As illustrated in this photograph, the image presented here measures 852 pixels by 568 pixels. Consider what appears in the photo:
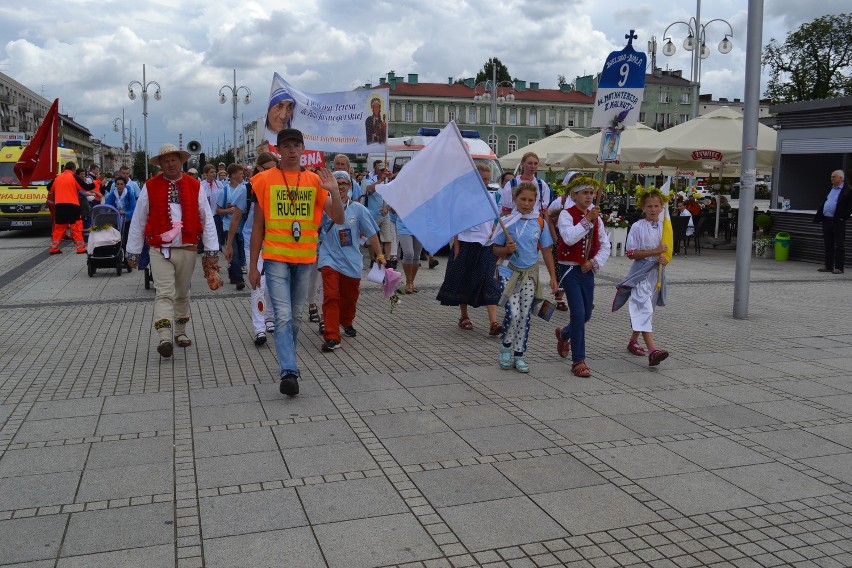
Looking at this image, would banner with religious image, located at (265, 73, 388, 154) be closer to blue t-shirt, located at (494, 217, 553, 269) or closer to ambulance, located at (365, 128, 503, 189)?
blue t-shirt, located at (494, 217, 553, 269)

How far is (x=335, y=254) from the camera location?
8273 mm

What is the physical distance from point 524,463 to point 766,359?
3.96m

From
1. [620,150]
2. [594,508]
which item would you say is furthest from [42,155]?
[620,150]

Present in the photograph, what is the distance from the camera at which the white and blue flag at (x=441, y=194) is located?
7.37 meters

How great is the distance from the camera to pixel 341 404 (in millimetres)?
6223

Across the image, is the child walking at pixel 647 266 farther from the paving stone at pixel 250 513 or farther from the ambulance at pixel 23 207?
the ambulance at pixel 23 207

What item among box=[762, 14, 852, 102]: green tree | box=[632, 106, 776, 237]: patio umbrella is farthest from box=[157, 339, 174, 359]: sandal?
box=[762, 14, 852, 102]: green tree

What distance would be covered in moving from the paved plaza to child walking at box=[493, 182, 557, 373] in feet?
0.92

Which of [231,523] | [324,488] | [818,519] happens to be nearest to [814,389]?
[818,519]

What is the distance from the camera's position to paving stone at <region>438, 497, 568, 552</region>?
12.9ft

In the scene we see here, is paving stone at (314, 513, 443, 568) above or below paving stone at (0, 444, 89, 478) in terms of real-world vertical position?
below

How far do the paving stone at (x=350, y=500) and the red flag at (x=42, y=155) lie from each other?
6357 millimetres

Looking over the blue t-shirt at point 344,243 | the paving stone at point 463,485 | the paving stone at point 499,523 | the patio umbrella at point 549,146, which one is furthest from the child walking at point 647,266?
the patio umbrella at point 549,146

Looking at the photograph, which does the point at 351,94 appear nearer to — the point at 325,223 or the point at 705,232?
the point at 325,223
